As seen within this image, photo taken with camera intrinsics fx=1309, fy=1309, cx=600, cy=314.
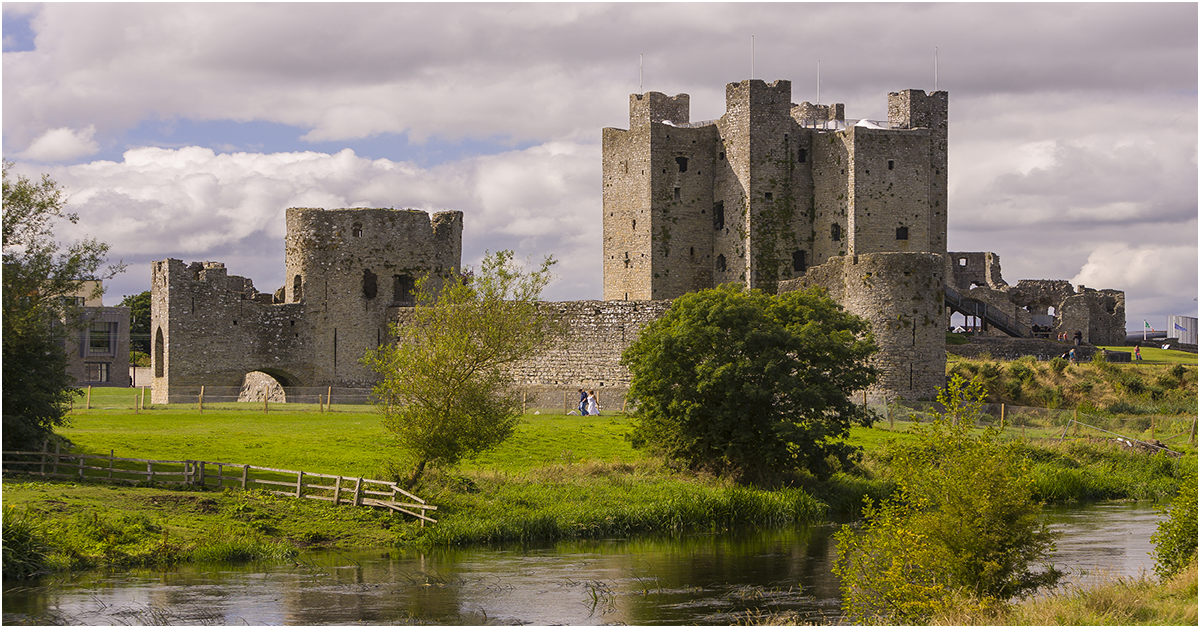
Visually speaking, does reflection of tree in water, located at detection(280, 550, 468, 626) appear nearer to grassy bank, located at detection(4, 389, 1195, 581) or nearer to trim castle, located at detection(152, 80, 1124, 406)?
grassy bank, located at detection(4, 389, 1195, 581)

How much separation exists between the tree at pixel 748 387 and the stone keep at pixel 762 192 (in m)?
21.1

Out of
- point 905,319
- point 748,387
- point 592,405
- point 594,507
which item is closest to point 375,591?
point 594,507

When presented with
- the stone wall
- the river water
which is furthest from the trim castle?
the river water

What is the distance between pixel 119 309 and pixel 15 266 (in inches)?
2302

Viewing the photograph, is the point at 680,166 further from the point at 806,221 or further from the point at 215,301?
the point at 215,301

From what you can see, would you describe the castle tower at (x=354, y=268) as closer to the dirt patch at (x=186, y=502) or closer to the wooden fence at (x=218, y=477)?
the wooden fence at (x=218, y=477)

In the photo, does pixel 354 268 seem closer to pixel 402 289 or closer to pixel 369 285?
pixel 369 285

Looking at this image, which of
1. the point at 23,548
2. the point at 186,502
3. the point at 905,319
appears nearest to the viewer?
the point at 23,548

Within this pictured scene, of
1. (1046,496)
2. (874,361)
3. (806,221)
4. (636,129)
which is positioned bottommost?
(1046,496)

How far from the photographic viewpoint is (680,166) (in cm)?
5694

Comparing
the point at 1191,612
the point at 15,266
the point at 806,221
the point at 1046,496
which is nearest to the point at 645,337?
the point at 1046,496

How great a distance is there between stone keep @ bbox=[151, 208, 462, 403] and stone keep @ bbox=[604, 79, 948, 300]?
30.6 feet

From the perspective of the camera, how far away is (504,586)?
73.7ft

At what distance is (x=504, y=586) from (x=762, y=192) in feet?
115
